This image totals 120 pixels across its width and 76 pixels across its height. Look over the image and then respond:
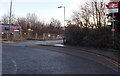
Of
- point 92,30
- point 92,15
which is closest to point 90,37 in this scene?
point 92,30

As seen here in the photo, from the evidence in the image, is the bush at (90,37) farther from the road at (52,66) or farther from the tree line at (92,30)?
the road at (52,66)

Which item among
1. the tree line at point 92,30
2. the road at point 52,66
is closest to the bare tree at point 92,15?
the tree line at point 92,30

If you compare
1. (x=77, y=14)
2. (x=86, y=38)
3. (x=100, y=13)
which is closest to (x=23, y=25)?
(x=77, y=14)

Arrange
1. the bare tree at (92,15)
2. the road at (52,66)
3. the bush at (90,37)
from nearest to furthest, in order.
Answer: the road at (52,66) → the bush at (90,37) → the bare tree at (92,15)

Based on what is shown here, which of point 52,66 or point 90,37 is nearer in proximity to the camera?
point 52,66

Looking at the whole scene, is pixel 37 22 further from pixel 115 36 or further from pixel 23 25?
pixel 115 36

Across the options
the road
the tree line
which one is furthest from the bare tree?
the road

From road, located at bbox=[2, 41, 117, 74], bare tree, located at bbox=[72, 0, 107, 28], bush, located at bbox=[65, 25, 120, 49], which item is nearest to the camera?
road, located at bbox=[2, 41, 117, 74]

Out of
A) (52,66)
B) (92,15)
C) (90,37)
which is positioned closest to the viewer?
(52,66)

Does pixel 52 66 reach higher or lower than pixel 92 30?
lower

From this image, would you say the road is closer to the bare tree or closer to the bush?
the bush

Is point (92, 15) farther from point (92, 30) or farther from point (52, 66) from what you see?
point (52, 66)

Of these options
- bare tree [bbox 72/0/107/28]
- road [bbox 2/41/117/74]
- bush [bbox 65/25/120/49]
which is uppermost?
bare tree [bbox 72/0/107/28]

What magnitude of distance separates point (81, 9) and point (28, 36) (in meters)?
21.7
